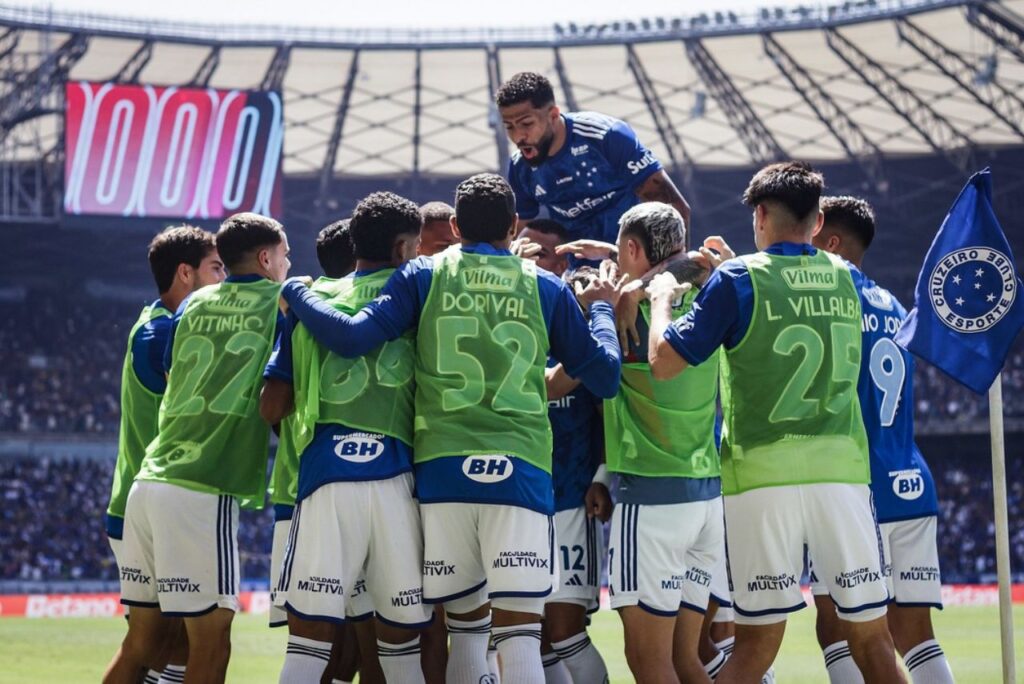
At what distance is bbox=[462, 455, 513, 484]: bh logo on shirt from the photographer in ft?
17.7

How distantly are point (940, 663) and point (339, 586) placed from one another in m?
3.05

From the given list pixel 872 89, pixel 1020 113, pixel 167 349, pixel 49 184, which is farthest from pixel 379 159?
pixel 167 349

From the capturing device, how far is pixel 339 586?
5371mm

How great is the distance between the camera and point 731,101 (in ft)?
108

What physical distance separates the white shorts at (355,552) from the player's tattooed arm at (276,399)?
1.70 feet

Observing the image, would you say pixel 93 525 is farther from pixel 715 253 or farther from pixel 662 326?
pixel 662 326

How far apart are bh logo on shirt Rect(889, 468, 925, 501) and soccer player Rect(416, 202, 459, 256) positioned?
2.80m

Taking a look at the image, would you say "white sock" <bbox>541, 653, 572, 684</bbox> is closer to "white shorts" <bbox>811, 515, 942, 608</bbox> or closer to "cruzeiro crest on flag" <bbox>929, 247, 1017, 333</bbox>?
"white shorts" <bbox>811, 515, 942, 608</bbox>

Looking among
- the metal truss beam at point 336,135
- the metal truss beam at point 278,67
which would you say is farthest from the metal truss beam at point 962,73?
the metal truss beam at point 278,67

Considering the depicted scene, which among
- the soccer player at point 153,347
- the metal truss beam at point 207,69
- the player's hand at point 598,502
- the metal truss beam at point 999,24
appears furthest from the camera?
the metal truss beam at point 207,69

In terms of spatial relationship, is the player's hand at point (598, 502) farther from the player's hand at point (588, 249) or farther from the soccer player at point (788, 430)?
the player's hand at point (588, 249)

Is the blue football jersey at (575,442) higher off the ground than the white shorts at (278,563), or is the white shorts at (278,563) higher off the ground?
the blue football jersey at (575,442)

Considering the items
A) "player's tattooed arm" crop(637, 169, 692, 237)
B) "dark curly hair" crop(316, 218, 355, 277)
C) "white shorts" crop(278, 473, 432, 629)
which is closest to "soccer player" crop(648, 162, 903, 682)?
"white shorts" crop(278, 473, 432, 629)

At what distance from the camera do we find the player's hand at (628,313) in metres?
6.05
